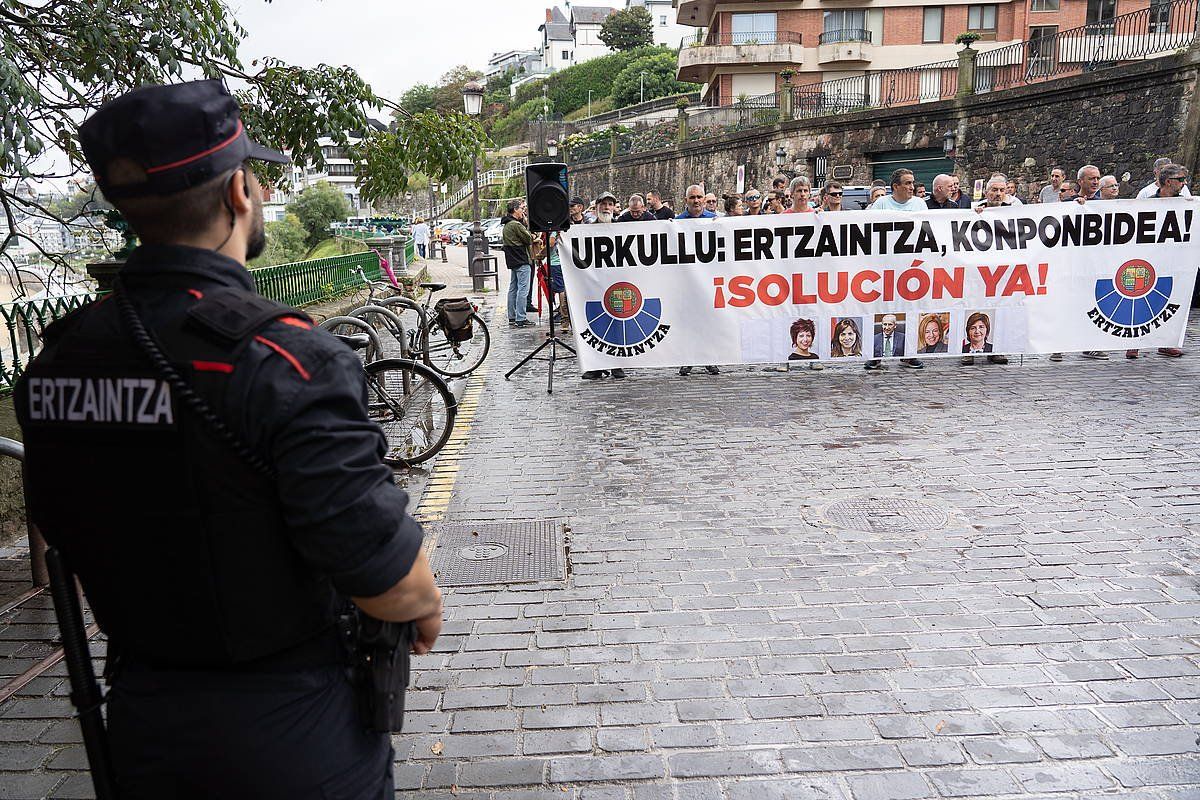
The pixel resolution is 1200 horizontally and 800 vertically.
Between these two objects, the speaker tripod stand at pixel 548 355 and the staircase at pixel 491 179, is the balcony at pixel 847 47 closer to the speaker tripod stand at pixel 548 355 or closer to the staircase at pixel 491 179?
the staircase at pixel 491 179

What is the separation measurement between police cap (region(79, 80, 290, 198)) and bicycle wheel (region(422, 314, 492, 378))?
8.23m

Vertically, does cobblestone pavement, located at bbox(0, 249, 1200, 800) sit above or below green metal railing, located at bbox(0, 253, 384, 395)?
below

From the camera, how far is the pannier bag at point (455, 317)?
32.5 ft

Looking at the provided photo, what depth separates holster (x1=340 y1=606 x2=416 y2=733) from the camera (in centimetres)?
176

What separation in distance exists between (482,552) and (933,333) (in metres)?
6.53

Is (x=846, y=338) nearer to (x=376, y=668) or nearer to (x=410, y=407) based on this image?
(x=410, y=407)

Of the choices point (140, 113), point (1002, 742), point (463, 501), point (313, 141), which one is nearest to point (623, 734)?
point (1002, 742)

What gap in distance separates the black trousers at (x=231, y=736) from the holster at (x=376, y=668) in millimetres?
58

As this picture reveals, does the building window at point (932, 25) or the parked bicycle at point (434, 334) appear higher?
the building window at point (932, 25)

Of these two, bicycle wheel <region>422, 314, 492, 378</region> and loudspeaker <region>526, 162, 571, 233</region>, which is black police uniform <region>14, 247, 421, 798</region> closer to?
loudspeaker <region>526, 162, 571, 233</region>

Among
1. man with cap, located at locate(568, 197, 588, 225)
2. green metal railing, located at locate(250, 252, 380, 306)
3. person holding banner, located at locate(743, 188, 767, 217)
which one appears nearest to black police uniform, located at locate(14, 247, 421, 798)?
green metal railing, located at locate(250, 252, 380, 306)

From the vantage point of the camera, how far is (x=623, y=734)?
342 centimetres

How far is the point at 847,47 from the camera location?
5150 centimetres

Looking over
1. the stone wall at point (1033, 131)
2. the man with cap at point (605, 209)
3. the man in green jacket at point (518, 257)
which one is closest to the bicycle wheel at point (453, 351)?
the man with cap at point (605, 209)
